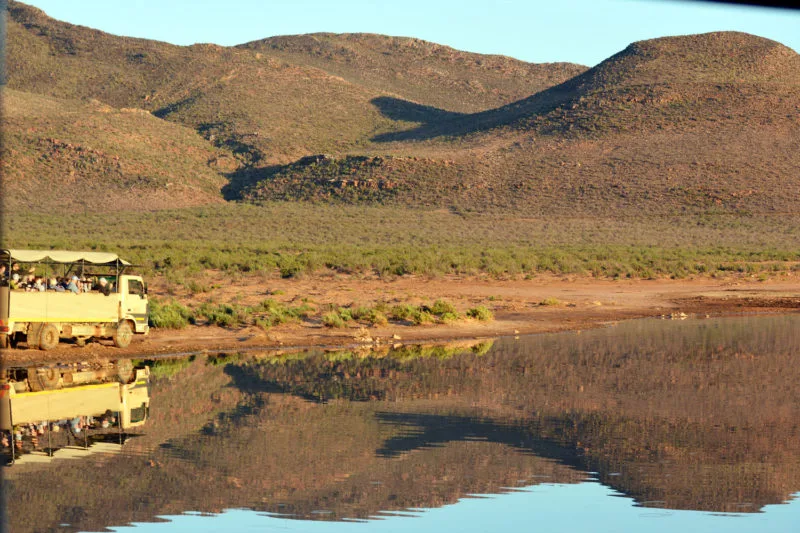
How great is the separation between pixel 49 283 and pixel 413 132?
319 ft

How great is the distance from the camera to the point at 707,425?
14031 mm

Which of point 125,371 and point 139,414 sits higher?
point 139,414

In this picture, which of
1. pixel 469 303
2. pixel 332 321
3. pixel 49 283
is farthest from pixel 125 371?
pixel 469 303

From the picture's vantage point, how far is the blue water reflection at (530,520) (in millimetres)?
8984

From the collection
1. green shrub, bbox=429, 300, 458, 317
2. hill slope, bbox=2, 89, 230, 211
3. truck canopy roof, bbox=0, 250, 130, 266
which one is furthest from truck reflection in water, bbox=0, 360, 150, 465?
hill slope, bbox=2, 89, 230, 211

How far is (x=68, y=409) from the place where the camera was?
576 inches

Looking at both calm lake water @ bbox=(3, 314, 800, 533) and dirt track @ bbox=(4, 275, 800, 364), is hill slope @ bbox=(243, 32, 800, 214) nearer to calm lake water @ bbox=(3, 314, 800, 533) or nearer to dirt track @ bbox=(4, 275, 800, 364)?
dirt track @ bbox=(4, 275, 800, 364)

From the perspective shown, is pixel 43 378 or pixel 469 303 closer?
pixel 43 378

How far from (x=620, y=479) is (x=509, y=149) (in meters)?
88.9

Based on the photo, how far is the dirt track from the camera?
23.7 m

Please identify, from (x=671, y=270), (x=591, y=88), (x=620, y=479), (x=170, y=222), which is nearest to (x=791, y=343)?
(x=620, y=479)

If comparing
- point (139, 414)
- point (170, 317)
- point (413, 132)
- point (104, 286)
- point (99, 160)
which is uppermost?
point (413, 132)

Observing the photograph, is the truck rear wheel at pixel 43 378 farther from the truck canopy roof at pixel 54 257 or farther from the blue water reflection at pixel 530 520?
the blue water reflection at pixel 530 520

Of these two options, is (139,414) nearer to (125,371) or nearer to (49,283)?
(125,371)
